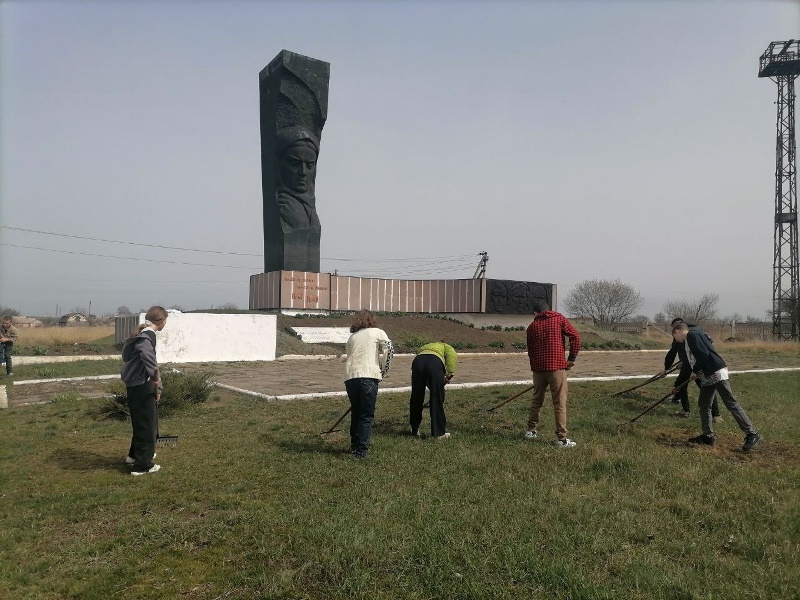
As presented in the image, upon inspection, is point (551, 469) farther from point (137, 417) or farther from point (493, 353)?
point (493, 353)

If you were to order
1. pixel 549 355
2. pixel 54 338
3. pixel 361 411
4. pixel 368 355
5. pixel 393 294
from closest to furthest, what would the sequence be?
pixel 361 411 < pixel 368 355 < pixel 549 355 < pixel 54 338 < pixel 393 294

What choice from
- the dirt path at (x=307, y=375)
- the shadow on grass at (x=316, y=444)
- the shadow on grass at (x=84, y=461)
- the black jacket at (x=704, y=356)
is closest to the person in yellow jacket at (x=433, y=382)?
the shadow on grass at (x=316, y=444)

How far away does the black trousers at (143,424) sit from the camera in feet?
19.3

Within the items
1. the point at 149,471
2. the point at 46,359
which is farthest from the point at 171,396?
the point at 46,359

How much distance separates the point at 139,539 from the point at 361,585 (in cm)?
178

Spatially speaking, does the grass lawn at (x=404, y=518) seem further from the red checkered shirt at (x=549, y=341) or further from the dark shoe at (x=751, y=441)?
the red checkered shirt at (x=549, y=341)

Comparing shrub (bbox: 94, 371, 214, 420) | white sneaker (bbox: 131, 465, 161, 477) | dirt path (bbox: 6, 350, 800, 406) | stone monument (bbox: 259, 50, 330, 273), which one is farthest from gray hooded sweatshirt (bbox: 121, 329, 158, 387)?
stone monument (bbox: 259, 50, 330, 273)

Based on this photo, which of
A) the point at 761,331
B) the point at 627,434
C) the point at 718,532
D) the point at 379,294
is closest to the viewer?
the point at 718,532

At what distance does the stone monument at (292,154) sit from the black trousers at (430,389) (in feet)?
78.3

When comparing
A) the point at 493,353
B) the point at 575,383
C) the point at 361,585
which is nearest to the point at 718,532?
the point at 361,585

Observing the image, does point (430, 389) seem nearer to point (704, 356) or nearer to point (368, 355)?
point (368, 355)

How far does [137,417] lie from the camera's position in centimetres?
594

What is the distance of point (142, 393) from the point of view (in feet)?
19.7

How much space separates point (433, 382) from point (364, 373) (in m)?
1.16
